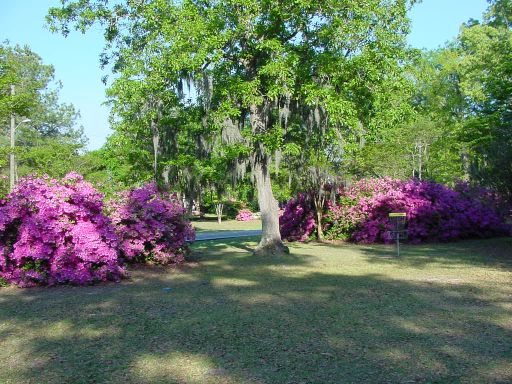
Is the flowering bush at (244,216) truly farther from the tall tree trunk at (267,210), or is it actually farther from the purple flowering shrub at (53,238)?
the purple flowering shrub at (53,238)

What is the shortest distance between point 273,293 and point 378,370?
158 inches

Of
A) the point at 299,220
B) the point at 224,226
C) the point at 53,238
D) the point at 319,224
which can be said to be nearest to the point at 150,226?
the point at 53,238

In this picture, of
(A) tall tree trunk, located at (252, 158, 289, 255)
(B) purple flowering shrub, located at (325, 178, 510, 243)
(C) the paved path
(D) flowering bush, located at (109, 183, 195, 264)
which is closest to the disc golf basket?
(B) purple flowering shrub, located at (325, 178, 510, 243)

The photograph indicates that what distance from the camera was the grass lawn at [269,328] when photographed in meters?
4.27

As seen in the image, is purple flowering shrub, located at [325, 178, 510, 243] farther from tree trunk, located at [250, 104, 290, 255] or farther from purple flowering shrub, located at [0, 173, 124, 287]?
purple flowering shrub, located at [0, 173, 124, 287]

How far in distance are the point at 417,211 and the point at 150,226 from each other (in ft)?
32.1

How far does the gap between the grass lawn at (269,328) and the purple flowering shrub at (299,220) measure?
9100 mm

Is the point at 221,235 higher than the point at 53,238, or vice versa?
the point at 53,238

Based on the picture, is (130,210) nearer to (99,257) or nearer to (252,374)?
(99,257)

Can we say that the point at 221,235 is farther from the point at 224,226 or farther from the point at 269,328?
the point at 269,328

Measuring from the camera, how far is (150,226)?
38.4ft

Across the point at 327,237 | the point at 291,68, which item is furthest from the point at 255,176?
the point at 327,237

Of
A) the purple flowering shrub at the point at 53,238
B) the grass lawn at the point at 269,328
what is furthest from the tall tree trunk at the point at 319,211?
the purple flowering shrub at the point at 53,238

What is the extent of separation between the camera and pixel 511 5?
35.1 meters
